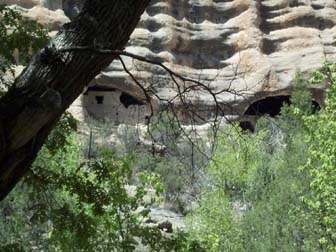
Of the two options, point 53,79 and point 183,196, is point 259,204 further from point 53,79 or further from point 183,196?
point 53,79

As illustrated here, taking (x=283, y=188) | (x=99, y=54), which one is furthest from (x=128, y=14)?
(x=283, y=188)

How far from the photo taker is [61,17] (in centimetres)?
2186

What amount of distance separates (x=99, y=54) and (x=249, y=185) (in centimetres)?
1506

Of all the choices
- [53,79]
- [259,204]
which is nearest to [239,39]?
[259,204]

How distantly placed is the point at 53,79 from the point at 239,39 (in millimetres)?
22714

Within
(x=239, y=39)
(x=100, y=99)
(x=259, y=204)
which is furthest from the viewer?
(x=239, y=39)

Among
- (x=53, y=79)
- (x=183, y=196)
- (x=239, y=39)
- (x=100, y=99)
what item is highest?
(x=53, y=79)

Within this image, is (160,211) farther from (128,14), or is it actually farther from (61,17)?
(128,14)

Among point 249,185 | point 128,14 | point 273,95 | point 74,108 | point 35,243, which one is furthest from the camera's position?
point 273,95

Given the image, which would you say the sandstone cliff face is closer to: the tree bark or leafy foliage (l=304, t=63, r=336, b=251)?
leafy foliage (l=304, t=63, r=336, b=251)

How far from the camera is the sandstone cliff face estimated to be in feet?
76.6

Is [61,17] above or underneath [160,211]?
above

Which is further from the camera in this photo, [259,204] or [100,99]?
[100,99]

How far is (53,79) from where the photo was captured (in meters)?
2.35
